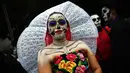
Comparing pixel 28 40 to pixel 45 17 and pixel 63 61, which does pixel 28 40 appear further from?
pixel 63 61

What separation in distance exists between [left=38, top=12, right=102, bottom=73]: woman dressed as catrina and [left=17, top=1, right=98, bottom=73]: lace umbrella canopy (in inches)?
6.7

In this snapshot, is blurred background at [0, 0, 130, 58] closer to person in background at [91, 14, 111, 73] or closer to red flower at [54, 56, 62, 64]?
person in background at [91, 14, 111, 73]

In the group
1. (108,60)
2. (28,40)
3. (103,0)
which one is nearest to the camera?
(28,40)

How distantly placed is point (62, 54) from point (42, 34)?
17.1 inches

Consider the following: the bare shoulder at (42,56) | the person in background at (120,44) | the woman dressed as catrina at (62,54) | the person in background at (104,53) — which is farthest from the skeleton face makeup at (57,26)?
the person in background at (104,53)

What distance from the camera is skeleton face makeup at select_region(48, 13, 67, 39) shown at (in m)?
3.51

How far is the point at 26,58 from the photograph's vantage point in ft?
12.4

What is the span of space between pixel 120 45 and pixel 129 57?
0.52 feet

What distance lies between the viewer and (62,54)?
3463 millimetres

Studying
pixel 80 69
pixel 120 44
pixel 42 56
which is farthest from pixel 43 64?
pixel 120 44

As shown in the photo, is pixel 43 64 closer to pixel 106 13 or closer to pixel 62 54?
pixel 62 54

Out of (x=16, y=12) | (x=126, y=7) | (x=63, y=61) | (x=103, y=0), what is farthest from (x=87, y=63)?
(x=16, y=12)

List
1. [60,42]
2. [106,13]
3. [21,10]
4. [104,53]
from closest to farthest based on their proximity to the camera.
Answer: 1. [60,42]
2. [104,53]
3. [106,13]
4. [21,10]

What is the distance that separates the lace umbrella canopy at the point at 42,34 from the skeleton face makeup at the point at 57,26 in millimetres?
218
